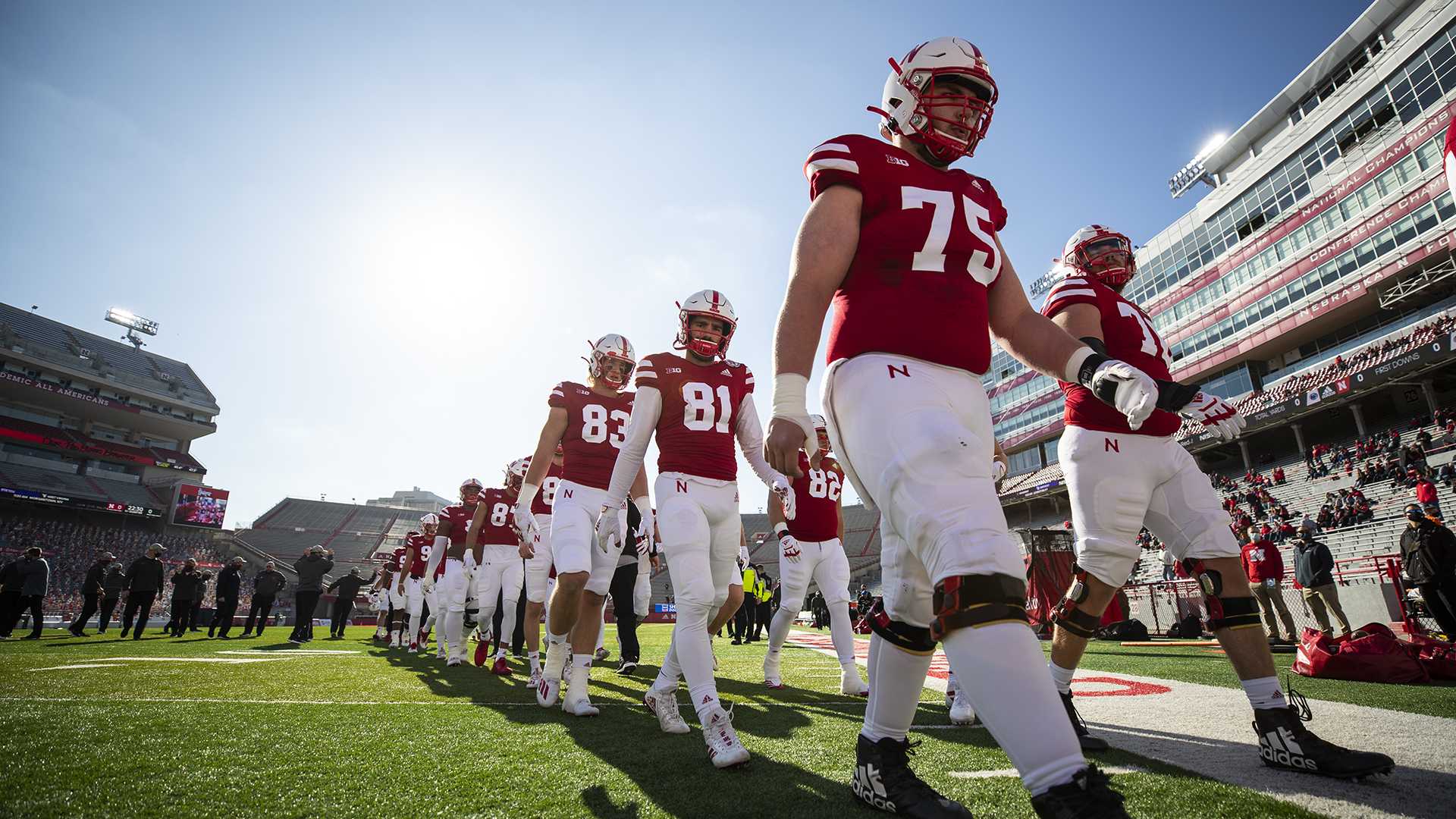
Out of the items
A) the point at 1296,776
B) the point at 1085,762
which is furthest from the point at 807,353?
the point at 1296,776

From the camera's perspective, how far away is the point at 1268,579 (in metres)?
9.73

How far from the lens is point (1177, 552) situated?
3.26 metres

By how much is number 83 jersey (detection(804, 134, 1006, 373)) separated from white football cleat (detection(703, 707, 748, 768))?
1754 millimetres

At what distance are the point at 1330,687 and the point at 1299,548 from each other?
671 centimetres

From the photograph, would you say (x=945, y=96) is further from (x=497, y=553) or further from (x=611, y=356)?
(x=497, y=553)

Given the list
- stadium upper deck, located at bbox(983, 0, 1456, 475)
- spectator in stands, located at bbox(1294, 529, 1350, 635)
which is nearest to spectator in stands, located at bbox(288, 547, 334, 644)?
spectator in stands, located at bbox(1294, 529, 1350, 635)

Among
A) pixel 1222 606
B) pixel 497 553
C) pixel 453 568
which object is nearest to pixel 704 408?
pixel 1222 606

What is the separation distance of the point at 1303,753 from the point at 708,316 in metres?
3.55

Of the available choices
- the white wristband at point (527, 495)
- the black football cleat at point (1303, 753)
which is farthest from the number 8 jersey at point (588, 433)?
the black football cleat at point (1303, 753)

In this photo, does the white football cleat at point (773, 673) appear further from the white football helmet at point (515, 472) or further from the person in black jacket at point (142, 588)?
the person in black jacket at point (142, 588)

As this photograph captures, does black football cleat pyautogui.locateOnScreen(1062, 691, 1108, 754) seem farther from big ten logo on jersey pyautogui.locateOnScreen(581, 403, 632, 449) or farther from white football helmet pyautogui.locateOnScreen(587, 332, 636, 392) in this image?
white football helmet pyautogui.locateOnScreen(587, 332, 636, 392)

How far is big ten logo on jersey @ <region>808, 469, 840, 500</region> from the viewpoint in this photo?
6.48 meters

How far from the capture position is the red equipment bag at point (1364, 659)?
16.4ft

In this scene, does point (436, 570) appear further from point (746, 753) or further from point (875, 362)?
point (875, 362)
